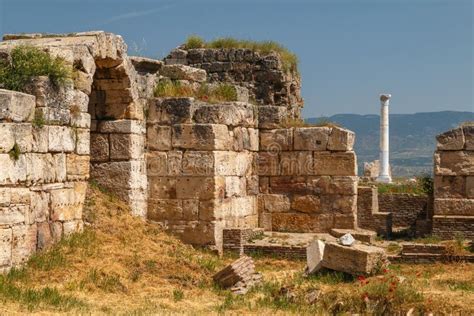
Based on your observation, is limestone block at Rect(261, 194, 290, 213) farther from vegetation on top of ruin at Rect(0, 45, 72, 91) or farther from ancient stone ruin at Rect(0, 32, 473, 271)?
vegetation on top of ruin at Rect(0, 45, 72, 91)

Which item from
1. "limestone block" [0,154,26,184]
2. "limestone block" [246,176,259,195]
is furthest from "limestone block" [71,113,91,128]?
"limestone block" [246,176,259,195]

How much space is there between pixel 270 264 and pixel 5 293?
5656mm

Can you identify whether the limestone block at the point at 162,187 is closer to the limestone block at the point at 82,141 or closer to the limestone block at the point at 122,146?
the limestone block at the point at 122,146

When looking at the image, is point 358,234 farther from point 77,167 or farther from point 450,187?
point 77,167

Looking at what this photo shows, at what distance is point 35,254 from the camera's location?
11375mm

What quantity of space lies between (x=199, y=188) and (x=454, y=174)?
18.7ft

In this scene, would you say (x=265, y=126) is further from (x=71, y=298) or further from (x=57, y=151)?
(x=71, y=298)

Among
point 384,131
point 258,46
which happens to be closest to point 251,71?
point 258,46

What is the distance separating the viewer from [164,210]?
15172mm

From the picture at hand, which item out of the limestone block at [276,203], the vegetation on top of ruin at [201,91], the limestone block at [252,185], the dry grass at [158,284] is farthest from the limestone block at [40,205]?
the limestone block at [276,203]

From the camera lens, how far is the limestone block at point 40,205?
1132cm

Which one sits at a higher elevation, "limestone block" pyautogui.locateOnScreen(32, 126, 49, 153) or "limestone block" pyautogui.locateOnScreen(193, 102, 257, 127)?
"limestone block" pyautogui.locateOnScreen(193, 102, 257, 127)

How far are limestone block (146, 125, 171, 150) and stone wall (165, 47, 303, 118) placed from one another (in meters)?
3.91

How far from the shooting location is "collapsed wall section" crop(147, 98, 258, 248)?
14961 millimetres
